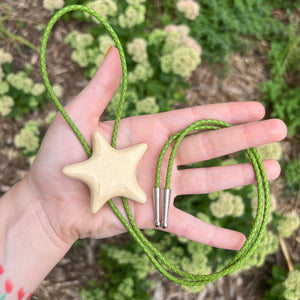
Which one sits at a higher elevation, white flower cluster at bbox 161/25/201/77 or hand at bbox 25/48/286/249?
white flower cluster at bbox 161/25/201/77

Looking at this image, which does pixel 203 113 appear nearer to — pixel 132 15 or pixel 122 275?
pixel 132 15

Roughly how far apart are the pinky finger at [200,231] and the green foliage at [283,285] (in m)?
0.54

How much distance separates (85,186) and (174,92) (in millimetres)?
1349

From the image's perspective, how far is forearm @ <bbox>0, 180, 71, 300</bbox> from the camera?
2.26 meters

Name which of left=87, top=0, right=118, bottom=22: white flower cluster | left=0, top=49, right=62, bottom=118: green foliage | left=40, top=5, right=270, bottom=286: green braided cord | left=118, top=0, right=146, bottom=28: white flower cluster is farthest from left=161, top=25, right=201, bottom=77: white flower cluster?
left=0, top=49, right=62, bottom=118: green foliage

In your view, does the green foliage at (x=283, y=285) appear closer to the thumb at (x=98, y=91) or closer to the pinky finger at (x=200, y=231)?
the pinky finger at (x=200, y=231)

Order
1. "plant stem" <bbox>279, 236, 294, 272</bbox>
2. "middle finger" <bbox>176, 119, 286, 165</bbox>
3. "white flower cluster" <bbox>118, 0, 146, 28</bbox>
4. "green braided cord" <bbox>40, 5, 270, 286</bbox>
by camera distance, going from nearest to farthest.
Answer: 1. "green braided cord" <bbox>40, 5, 270, 286</bbox>
2. "middle finger" <bbox>176, 119, 286, 165</bbox>
3. "white flower cluster" <bbox>118, 0, 146, 28</bbox>
4. "plant stem" <bbox>279, 236, 294, 272</bbox>

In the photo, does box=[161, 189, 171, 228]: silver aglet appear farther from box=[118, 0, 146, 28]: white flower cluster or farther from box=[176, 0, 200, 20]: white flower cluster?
box=[176, 0, 200, 20]: white flower cluster

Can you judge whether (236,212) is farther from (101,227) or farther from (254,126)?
(101,227)

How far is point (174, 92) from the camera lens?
3.23 m

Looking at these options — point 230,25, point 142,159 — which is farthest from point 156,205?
point 230,25

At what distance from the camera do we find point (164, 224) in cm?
226

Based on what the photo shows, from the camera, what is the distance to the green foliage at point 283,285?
2576 millimetres

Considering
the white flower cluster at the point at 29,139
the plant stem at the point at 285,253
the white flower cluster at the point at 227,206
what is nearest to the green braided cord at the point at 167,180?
the white flower cluster at the point at 227,206
